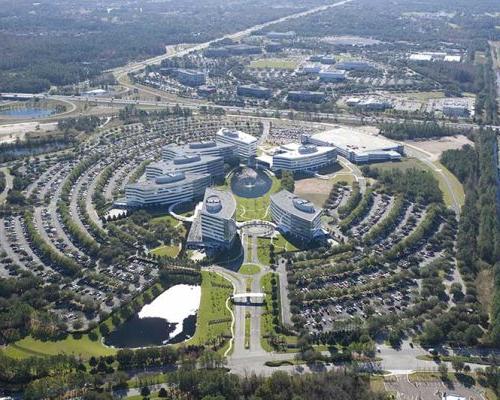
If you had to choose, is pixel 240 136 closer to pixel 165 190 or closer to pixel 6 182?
pixel 165 190

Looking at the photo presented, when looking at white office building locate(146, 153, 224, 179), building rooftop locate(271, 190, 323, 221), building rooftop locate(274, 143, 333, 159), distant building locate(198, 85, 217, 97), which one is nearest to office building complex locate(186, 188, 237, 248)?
building rooftop locate(271, 190, 323, 221)

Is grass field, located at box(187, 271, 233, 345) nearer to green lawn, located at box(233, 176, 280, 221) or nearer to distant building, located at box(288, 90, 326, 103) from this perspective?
green lawn, located at box(233, 176, 280, 221)

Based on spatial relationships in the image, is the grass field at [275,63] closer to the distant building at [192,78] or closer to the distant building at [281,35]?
the distant building at [192,78]

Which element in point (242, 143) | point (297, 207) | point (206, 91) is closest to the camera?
point (297, 207)

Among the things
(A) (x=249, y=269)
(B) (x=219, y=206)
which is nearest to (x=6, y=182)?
(B) (x=219, y=206)

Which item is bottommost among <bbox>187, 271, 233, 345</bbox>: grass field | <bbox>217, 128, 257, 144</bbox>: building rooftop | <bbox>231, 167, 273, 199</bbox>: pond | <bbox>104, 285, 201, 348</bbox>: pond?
<bbox>231, 167, 273, 199</bbox>: pond

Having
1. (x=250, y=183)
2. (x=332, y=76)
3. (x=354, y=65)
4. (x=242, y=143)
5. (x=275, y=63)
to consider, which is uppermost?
(x=242, y=143)

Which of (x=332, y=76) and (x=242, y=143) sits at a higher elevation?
(x=242, y=143)
